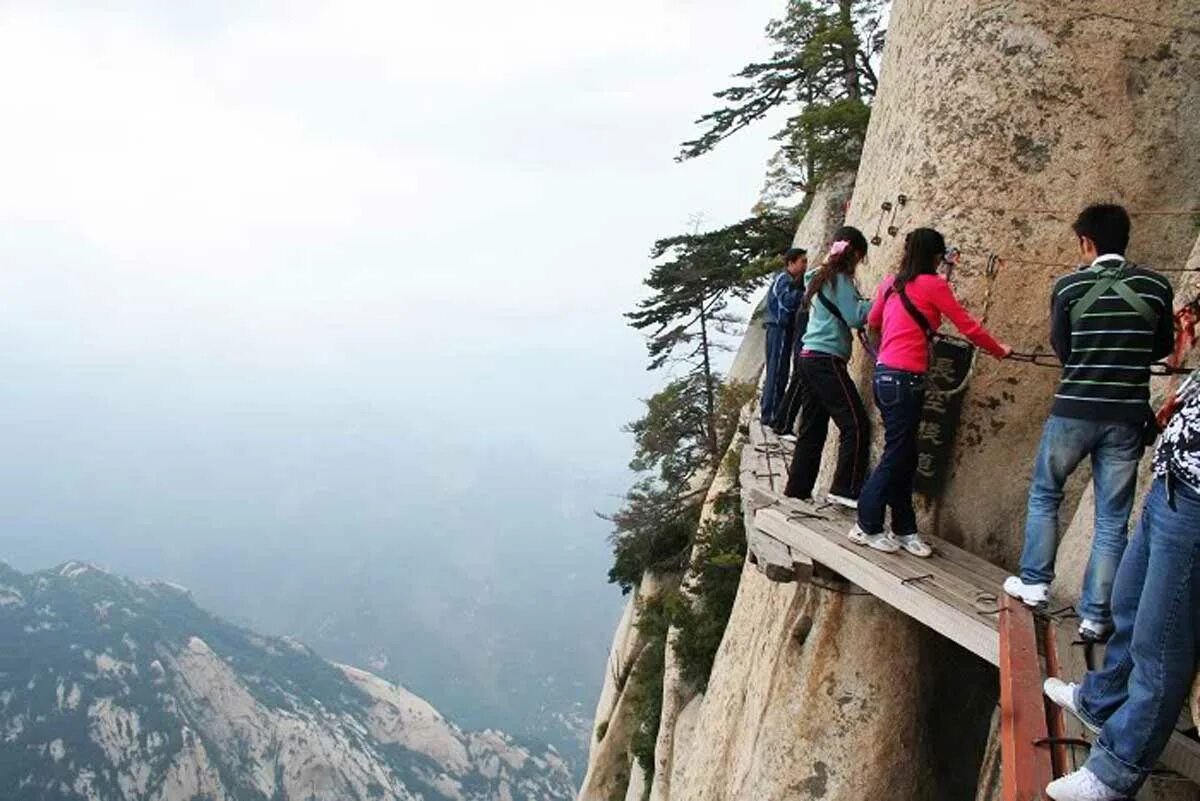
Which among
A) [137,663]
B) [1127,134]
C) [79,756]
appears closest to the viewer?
[1127,134]

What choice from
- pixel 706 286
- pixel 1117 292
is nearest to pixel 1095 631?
pixel 1117 292

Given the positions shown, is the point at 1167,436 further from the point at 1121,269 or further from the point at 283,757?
the point at 283,757

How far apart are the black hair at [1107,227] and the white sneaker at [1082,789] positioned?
288 centimetres

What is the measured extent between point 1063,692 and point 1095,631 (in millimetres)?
704

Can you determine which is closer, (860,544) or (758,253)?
(860,544)

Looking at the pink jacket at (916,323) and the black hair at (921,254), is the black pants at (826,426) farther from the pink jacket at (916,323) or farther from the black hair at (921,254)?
the black hair at (921,254)

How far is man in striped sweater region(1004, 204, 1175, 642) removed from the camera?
4438 millimetres

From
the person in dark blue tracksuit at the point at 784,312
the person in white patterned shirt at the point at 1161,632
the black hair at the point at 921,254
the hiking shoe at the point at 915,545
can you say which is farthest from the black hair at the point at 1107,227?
the person in dark blue tracksuit at the point at 784,312

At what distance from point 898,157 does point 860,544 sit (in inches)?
163

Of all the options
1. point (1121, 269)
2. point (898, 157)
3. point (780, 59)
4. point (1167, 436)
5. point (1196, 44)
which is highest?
point (780, 59)

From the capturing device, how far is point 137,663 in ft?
360

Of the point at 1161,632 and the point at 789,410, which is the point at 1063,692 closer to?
the point at 1161,632

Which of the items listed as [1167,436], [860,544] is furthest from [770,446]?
[1167,436]

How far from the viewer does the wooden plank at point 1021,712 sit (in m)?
3.81
